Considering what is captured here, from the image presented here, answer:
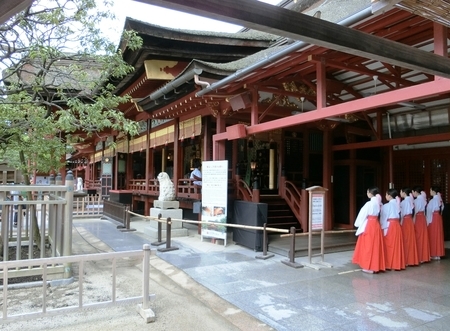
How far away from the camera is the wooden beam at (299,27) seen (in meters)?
1.77

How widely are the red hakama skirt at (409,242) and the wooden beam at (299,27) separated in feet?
15.3

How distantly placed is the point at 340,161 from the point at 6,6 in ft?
34.2

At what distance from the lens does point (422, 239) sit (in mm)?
6938

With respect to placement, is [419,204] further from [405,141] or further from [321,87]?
[321,87]

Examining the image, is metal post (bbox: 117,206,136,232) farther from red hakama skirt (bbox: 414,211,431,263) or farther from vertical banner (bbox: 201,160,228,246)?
red hakama skirt (bbox: 414,211,431,263)

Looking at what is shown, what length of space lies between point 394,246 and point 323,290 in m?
2.16

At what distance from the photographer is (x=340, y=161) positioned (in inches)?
426

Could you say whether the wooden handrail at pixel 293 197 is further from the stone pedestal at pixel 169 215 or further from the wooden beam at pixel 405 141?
the stone pedestal at pixel 169 215

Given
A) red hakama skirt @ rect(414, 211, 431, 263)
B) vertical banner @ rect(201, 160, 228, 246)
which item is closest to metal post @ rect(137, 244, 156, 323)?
vertical banner @ rect(201, 160, 228, 246)

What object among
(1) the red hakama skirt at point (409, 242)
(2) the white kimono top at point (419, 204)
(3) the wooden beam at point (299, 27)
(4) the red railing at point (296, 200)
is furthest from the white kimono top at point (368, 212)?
(3) the wooden beam at point (299, 27)

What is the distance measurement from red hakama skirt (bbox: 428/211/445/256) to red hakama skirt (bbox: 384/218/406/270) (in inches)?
61.3

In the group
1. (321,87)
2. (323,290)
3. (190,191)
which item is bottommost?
(323,290)

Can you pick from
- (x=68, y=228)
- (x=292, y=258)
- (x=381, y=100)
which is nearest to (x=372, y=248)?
(x=292, y=258)

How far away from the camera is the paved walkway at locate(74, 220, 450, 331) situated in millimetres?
3893
